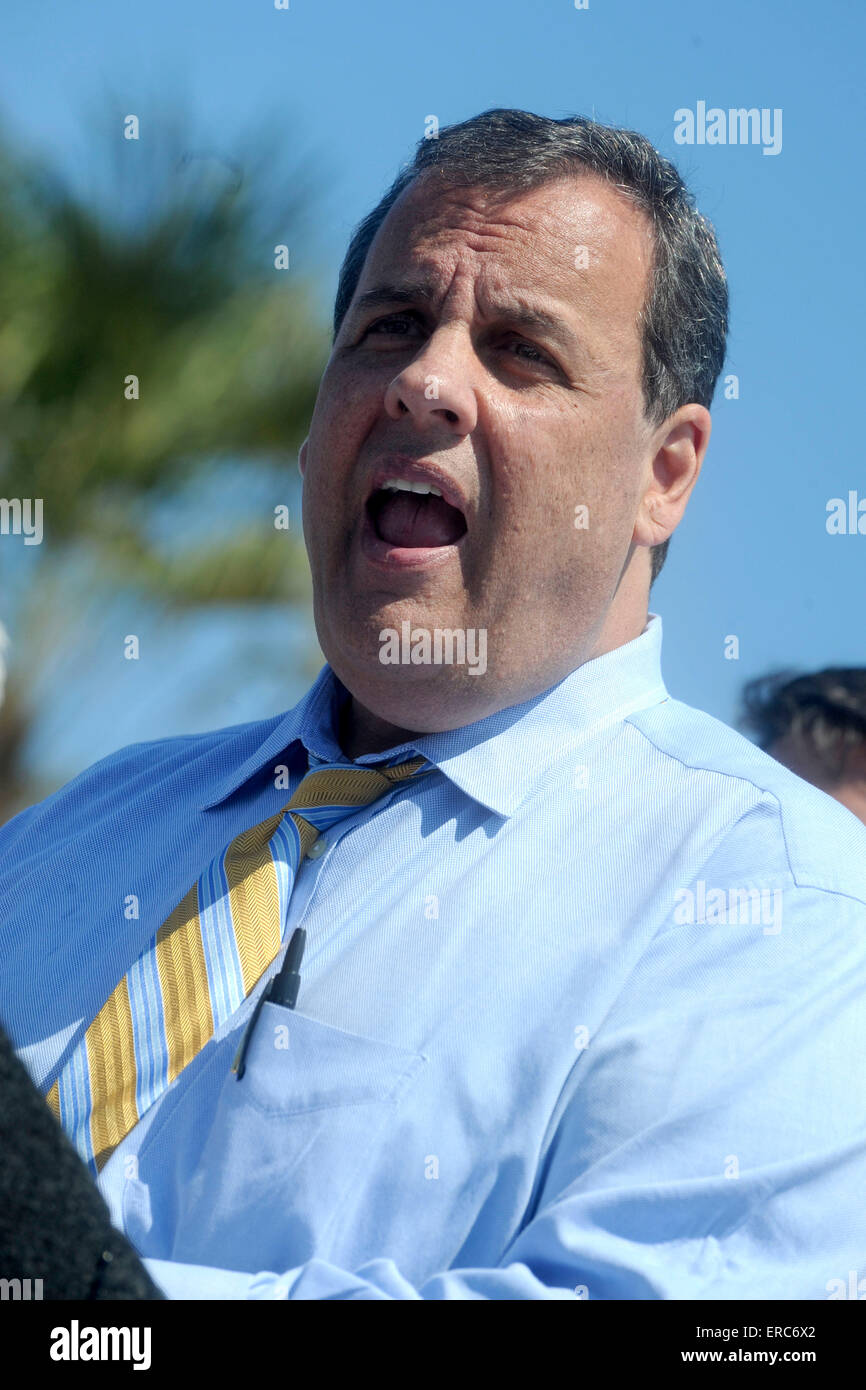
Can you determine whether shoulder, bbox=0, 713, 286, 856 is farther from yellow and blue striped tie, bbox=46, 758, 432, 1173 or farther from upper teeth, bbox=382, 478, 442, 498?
upper teeth, bbox=382, 478, 442, 498

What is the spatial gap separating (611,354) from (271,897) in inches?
40.5

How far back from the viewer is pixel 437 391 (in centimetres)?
208

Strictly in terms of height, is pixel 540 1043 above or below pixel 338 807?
below

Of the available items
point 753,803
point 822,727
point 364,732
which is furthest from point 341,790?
point 822,727

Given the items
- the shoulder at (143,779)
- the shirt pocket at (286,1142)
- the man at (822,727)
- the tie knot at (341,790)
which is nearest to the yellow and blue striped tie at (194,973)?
the tie knot at (341,790)

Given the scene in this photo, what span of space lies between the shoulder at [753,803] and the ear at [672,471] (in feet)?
1.21

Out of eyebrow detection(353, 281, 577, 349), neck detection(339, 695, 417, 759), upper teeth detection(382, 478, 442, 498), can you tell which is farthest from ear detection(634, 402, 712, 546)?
neck detection(339, 695, 417, 759)

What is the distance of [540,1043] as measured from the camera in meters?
1.72

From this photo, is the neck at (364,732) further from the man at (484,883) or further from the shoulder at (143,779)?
the shoulder at (143,779)

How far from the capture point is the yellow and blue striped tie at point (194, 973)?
184 centimetres

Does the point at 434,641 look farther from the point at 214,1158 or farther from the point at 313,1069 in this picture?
the point at 214,1158
